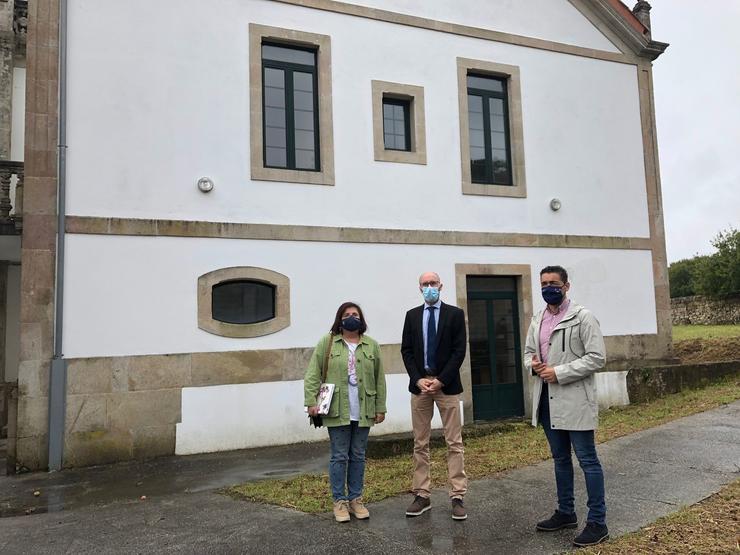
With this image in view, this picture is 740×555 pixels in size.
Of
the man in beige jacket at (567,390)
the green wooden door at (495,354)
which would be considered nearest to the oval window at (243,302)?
the green wooden door at (495,354)

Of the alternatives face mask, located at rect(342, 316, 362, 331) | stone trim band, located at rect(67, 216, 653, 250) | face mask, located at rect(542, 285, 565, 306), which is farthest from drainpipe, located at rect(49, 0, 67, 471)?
face mask, located at rect(542, 285, 565, 306)

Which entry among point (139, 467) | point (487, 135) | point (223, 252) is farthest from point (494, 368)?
point (139, 467)

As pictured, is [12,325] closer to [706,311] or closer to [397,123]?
[397,123]

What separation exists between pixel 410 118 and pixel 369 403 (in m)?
6.37

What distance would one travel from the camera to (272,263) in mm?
9141

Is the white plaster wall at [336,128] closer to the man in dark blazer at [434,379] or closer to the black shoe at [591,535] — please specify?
the man in dark blazer at [434,379]

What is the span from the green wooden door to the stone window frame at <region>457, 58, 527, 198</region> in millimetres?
1704

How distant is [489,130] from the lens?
11148mm

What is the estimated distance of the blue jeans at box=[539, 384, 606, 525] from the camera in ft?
14.6

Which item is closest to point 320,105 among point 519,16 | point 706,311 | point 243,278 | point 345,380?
point 243,278

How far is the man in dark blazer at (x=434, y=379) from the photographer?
5.25 m

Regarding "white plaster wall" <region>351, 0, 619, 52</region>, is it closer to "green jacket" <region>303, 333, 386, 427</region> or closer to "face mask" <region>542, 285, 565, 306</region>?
"green jacket" <region>303, 333, 386, 427</region>

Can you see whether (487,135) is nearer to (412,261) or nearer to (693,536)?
(412,261)

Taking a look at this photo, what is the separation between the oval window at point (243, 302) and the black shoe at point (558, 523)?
528cm
